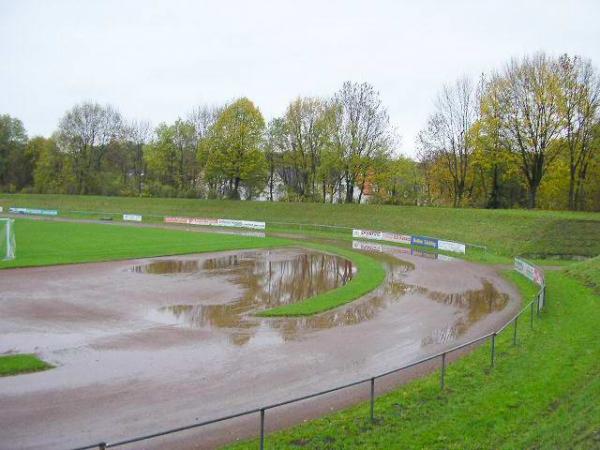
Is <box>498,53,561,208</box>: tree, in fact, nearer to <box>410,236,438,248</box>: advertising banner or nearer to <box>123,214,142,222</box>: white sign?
<box>410,236,438,248</box>: advertising banner

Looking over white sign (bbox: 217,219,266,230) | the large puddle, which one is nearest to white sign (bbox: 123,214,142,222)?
white sign (bbox: 217,219,266,230)

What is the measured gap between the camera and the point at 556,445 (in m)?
10.7

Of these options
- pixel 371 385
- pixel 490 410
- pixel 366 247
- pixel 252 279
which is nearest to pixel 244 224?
pixel 366 247

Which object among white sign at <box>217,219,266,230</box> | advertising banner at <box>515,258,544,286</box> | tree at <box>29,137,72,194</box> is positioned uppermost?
tree at <box>29,137,72,194</box>

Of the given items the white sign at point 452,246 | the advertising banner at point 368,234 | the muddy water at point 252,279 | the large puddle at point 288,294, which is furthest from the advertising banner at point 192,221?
the white sign at point 452,246

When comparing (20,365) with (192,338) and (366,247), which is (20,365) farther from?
(366,247)

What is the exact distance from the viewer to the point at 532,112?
2274 inches

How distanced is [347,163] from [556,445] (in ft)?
219

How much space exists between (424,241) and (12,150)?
99.3 metres

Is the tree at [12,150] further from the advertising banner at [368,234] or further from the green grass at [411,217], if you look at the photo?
the advertising banner at [368,234]

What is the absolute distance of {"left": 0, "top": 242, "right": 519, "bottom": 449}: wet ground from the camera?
42.7ft

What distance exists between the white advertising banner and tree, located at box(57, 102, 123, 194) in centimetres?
6574

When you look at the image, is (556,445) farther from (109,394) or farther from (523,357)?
(109,394)

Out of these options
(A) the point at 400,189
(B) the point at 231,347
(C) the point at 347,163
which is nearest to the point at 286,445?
(B) the point at 231,347
